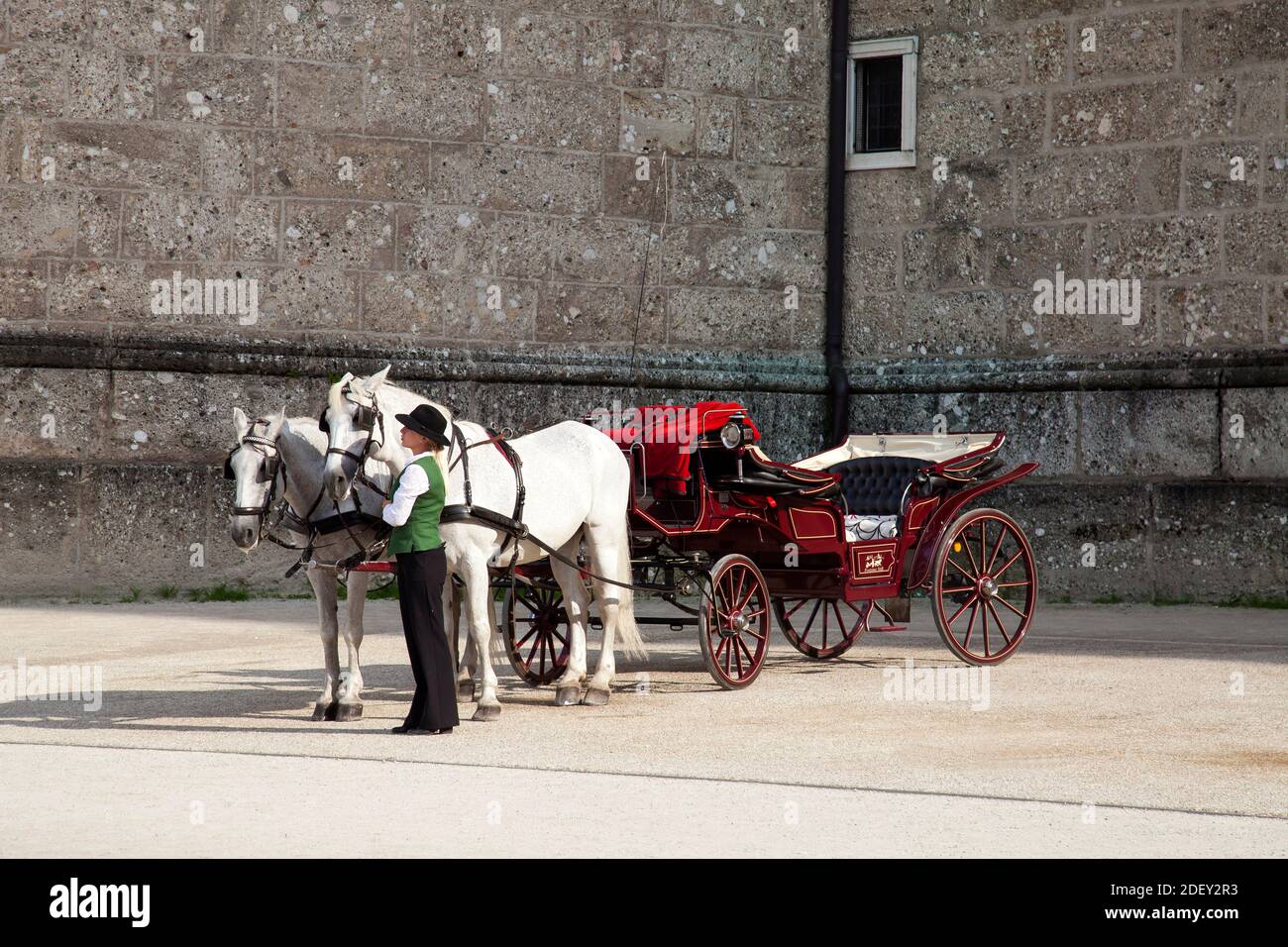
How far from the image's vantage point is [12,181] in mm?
14195

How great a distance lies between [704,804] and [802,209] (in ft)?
34.9

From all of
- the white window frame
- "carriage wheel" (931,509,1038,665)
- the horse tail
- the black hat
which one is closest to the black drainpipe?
the white window frame

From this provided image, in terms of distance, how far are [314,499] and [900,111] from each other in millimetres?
9343

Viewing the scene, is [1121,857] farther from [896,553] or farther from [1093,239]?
[1093,239]

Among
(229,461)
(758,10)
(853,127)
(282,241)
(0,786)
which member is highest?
(758,10)

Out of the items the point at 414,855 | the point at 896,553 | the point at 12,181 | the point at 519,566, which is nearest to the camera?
the point at 414,855

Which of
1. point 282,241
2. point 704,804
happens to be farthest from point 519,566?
point 282,241

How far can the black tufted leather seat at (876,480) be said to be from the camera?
11227 millimetres

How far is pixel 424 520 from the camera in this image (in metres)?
8.25

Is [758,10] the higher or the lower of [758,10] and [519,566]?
the higher

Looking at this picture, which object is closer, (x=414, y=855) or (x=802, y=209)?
(x=414, y=855)
